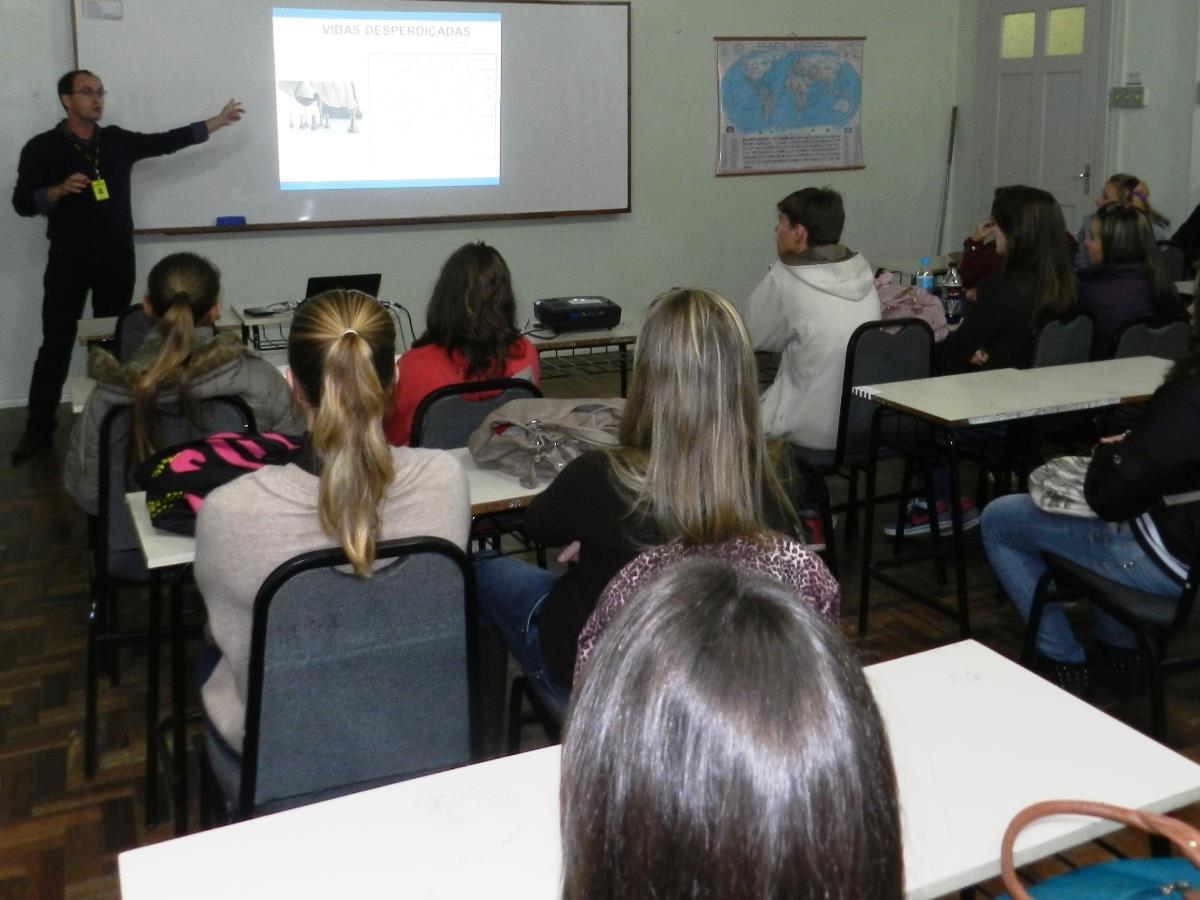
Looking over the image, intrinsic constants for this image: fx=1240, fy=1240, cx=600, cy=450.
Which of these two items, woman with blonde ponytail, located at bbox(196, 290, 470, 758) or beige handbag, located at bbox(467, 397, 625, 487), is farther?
beige handbag, located at bbox(467, 397, 625, 487)

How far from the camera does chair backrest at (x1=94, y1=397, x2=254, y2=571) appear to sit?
8.80 feet

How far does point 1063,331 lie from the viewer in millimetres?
3791

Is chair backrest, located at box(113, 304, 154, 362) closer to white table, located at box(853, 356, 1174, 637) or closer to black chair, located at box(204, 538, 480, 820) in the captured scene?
white table, located at box(853, 356, 1174, 637)

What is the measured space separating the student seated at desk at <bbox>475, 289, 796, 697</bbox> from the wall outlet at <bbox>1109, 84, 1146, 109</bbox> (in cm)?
605

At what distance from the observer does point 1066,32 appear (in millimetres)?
7266

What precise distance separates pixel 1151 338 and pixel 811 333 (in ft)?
3.69

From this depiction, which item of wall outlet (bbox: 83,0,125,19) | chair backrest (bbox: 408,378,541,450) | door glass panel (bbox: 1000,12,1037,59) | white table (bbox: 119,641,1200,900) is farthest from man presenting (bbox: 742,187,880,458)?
door glass panel (bbox: 1000,12,1037,59)

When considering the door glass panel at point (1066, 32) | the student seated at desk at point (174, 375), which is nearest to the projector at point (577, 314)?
the student seated at desk at point (174, 375)

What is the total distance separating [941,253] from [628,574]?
23.4ft

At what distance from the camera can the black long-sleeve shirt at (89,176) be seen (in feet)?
17.7

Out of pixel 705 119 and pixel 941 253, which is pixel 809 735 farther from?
pixel 941 253

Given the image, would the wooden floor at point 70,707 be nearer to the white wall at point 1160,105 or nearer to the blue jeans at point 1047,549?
the blue jeans at point 1047,549

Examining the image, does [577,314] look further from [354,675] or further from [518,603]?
[354,675]

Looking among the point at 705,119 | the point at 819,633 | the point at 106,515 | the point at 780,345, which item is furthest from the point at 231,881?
the point at 705,119
